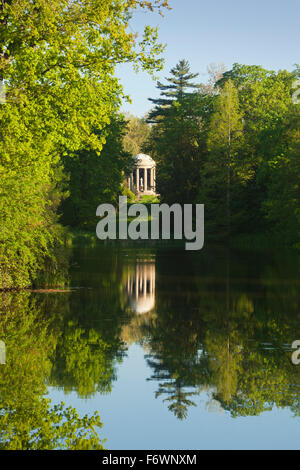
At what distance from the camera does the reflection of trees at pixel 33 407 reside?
7.94 m

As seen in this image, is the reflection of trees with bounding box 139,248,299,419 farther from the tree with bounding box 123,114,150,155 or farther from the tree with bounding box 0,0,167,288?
the tree with bounding box 123,114,150,155

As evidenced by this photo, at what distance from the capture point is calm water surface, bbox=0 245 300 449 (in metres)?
8.71

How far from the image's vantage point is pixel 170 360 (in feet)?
43.4

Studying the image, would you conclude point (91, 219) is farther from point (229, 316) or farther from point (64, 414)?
point (64, 414)

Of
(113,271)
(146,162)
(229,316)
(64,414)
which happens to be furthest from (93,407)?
(146,162)

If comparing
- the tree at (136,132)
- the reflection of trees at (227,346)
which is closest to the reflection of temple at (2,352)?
the reflection of trees at (227,346)

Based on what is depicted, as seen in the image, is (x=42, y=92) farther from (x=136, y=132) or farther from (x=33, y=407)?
(x=136, y=132)

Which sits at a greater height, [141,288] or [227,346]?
[141,288]

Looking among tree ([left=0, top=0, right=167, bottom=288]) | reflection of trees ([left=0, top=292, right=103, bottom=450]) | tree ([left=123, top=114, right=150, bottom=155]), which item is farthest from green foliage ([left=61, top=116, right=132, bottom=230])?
reflection of trees ([left=0, top=292, right=103, bottom=450])

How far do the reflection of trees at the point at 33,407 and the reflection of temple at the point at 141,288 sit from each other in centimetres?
567

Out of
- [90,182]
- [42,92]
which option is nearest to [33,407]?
[42,92]

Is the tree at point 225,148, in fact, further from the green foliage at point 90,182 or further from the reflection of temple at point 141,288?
the reflection of temple at point 141,288

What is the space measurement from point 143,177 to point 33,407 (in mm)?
125067

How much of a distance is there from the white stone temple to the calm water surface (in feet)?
338
